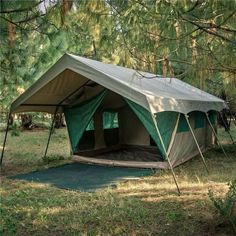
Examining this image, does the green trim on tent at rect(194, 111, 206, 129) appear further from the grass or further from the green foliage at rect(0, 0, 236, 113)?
the green foliage at rect(0, 0, 236, 113)

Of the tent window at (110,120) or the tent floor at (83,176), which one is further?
the tent window at (110,120)

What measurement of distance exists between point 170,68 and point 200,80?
30 cm

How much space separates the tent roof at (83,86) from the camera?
19.0ft

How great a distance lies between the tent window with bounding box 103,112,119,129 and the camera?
8.71m

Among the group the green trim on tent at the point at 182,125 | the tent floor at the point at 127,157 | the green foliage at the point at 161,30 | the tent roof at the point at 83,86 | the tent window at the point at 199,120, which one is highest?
the green foliage at the point at 161,30

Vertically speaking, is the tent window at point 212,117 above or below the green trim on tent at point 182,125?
below

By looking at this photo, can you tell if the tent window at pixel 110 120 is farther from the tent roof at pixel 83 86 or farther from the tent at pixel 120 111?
the tent roof at pixel 83 86

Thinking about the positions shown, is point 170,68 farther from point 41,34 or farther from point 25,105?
point 25,105

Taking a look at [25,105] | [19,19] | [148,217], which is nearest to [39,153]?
[25,105]

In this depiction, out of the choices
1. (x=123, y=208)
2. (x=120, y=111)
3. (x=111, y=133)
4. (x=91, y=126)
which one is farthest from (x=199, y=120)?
(x=123, y=208)

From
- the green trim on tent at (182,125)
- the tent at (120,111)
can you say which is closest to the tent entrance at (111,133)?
the tent at (120,111)

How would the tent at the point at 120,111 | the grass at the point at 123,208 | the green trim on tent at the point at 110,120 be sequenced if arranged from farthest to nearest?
the green trim on tent at the point at 110,120
the tent at the point at 120,111
the grass at the point at 123,208

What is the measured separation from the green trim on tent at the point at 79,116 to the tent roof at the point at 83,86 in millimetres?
292

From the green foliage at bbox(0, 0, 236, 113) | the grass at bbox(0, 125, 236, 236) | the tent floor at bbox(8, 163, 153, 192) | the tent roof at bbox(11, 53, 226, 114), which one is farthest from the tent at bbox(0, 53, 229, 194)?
the green foliage at bbox(0, 0, 236, 113)
